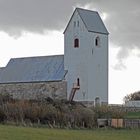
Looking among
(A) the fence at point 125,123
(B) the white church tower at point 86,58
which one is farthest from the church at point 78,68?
(A) the fence at point 125,123

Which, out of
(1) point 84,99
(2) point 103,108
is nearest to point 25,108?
(2) point 103,108

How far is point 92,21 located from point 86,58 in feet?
18.3

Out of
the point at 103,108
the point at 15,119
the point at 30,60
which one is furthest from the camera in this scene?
the point at 30,60

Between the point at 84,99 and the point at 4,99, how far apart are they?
93.7 feet

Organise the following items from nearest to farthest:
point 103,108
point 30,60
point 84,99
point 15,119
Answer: point 15,119 → point 103,108 → point 84,99 → point 30,60

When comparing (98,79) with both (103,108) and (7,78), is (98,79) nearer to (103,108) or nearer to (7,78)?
(7,78)

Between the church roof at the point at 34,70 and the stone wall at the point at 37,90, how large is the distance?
677mm

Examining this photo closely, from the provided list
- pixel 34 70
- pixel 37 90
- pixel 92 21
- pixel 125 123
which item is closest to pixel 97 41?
pixel 92 21

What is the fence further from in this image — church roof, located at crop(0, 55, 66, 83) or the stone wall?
church roof, located at crop(0, 55, 66, 83)

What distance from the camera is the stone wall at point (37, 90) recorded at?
254 ft

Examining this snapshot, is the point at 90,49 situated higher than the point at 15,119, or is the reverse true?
the point at 90,49

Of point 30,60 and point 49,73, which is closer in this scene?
point 49,73

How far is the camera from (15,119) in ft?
136

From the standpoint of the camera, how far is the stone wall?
77.3m
